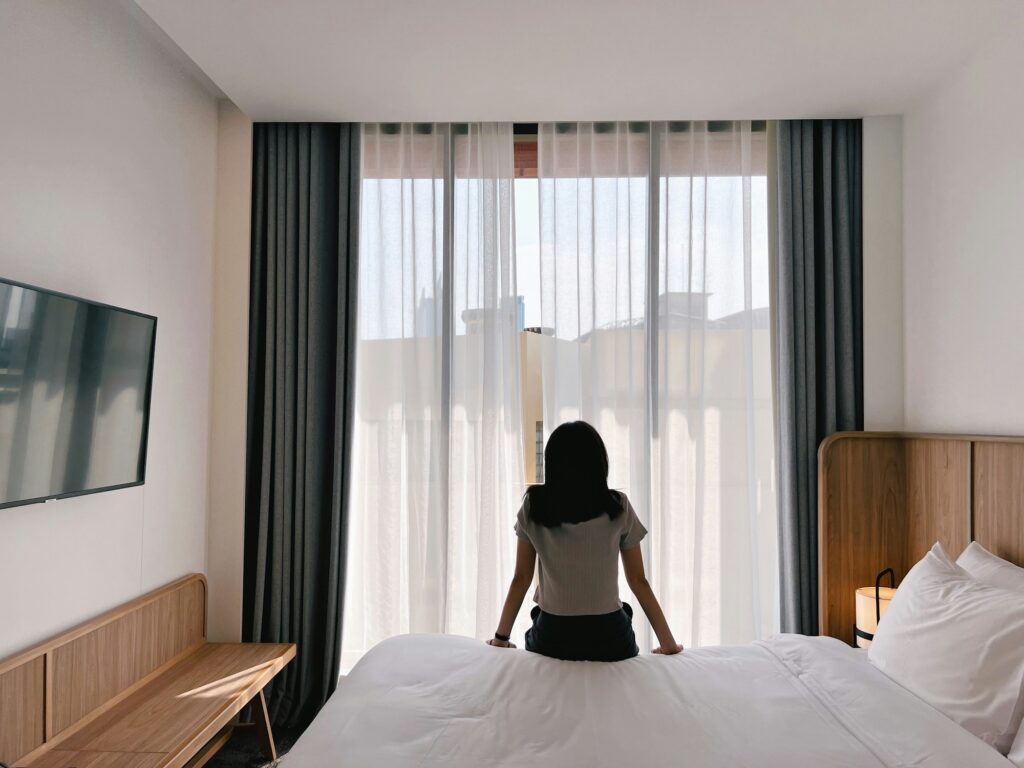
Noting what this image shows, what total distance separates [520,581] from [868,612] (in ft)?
4.67

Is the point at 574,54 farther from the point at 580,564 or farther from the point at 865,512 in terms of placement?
the point at 865,512

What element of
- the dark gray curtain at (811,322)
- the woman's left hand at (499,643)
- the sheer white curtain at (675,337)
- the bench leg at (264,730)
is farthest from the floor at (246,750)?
the dark gray curtain at (811,322)

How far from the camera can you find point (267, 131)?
3.35m

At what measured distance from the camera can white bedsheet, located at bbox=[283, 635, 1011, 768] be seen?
1569mm

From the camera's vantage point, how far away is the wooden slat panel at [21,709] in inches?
76.2

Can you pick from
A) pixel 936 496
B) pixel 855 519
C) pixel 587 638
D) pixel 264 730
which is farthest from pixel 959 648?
pixel 264 730

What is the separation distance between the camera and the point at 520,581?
98.5 inches

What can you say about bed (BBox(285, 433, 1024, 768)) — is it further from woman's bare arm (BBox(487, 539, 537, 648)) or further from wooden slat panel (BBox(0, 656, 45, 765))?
wooden slat panel (BBox(0, 656, 45, 765))

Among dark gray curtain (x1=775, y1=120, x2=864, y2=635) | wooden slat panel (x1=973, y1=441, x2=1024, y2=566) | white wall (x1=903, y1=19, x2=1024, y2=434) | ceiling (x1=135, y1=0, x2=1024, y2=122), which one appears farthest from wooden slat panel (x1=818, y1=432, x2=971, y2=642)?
ceiling (x1=135, y1=0, x2=1024, y2=122)

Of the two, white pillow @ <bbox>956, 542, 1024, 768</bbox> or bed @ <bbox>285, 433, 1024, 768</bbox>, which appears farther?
white pillow @ <bbox>956, 542, 1024, 768</bbox>

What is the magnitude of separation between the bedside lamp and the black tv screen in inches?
111

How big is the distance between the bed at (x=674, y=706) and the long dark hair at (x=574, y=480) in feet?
1.50

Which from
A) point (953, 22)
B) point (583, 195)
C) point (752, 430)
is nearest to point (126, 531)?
point (583, 195)

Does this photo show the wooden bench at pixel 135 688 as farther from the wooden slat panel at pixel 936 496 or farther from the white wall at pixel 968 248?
the white wall at pixel 968 248
